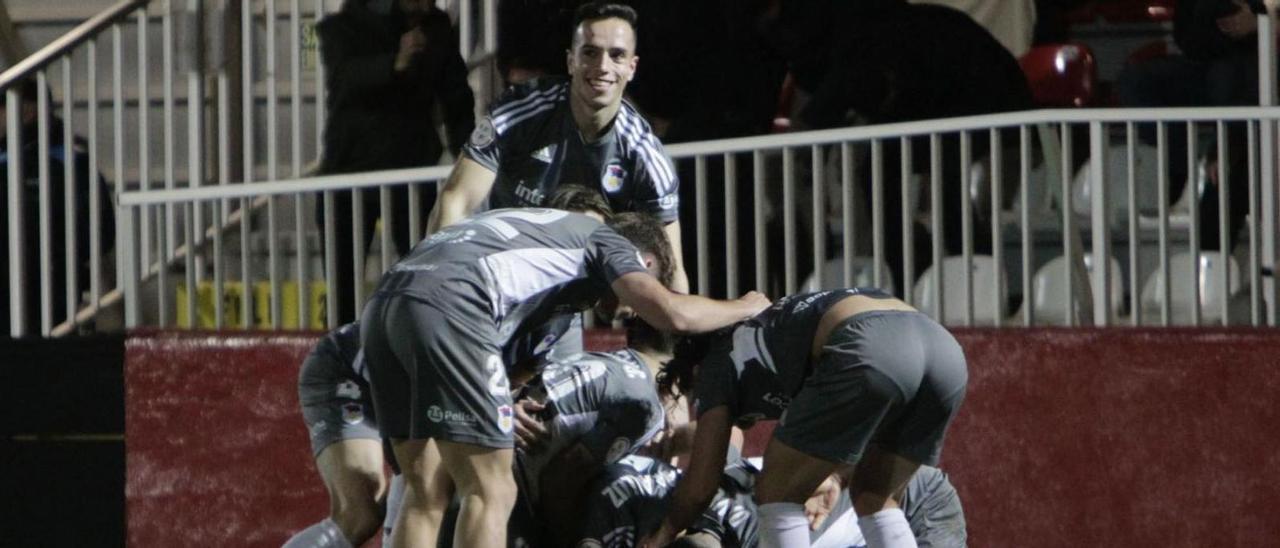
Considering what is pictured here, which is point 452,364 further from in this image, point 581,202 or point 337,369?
point 337,369

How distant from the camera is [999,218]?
308 inches

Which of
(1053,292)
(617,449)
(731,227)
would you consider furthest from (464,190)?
(1053,292)

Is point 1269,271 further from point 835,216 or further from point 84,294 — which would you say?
point 84,294

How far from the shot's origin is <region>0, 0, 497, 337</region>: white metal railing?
884 centimetres

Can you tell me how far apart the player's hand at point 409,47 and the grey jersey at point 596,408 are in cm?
230

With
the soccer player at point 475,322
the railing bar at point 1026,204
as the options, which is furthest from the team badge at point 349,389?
the railing bar at point 1026,204

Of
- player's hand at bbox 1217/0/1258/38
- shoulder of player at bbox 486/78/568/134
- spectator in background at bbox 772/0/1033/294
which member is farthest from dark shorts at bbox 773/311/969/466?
player's hand at bbox 1217/0/1258/38

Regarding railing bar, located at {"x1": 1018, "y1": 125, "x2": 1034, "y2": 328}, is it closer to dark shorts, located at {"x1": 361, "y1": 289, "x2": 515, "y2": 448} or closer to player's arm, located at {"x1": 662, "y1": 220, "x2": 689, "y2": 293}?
player's arm, located at {"x1": 662, "y1": 220, "x2": 689, "y2": 293}

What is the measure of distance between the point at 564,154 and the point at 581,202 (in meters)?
0.55

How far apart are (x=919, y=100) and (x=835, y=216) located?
1.89 ft

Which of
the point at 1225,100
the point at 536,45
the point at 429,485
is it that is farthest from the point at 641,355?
the point at 1225,100

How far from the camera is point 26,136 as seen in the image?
9.17 meters

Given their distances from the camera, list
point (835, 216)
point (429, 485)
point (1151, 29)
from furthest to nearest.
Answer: point (1151, 29) → point (835, 216) → point (429, 485)

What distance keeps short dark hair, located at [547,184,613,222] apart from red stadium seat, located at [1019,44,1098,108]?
11.6ft
